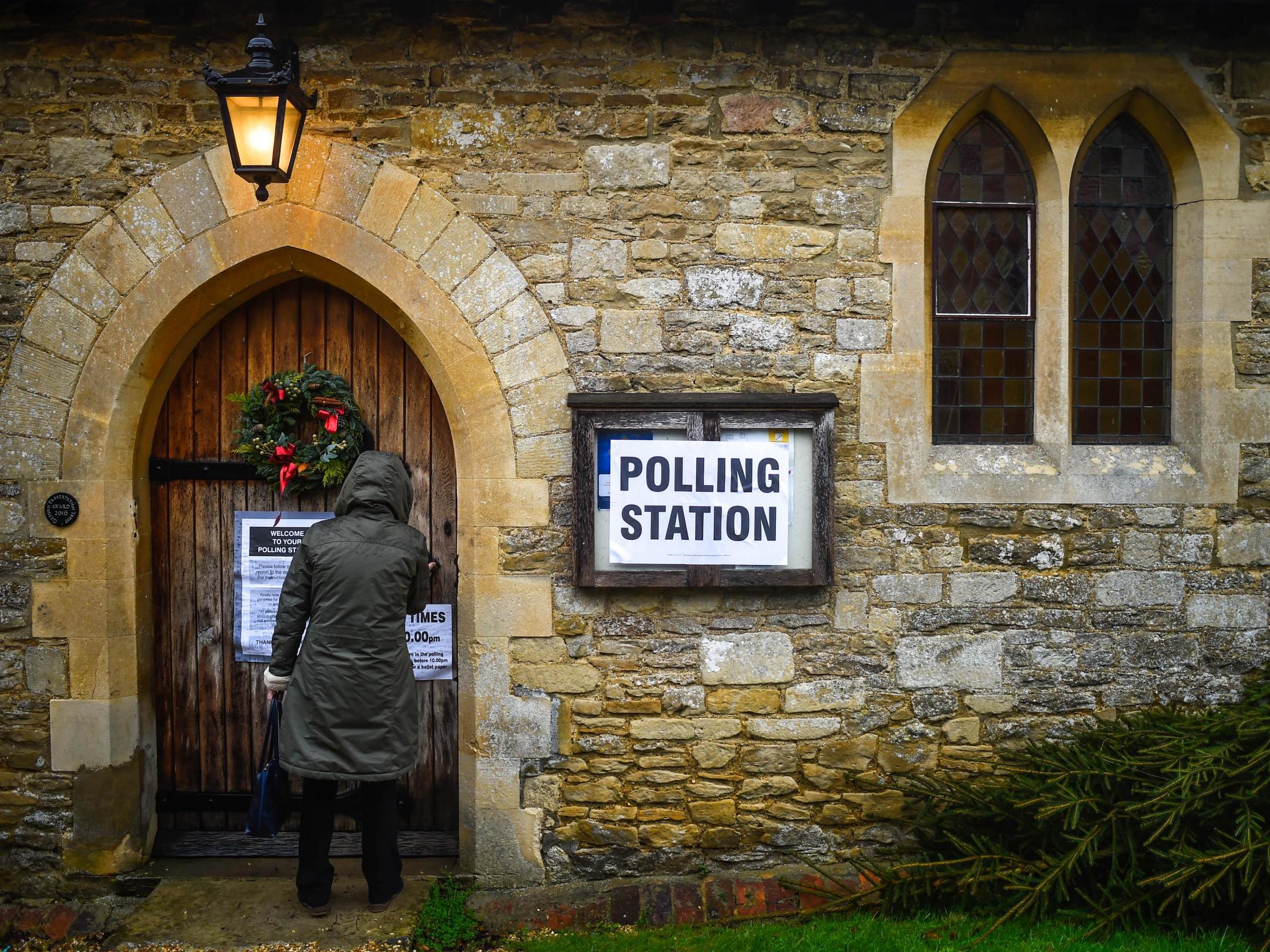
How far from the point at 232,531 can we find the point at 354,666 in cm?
127

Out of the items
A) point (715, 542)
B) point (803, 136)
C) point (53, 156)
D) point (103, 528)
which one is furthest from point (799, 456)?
point (53, 156)

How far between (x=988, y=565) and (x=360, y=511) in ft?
9.51

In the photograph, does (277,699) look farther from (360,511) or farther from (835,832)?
(835,832)

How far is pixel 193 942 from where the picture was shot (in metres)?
3.74

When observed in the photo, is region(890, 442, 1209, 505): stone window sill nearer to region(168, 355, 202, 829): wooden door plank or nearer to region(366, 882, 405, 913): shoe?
region(366, 882, 405, 913): shoe

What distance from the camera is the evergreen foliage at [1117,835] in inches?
131

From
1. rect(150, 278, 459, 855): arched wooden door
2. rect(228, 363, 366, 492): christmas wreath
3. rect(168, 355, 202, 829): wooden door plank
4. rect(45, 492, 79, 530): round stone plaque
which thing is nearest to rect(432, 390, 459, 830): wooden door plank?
rect(150, 278, 459, 855): arched wooden door

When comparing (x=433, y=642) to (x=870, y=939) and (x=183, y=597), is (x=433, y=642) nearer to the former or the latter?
(x=183, y=597)

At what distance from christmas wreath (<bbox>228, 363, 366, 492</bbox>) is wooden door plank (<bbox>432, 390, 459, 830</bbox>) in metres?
0.39

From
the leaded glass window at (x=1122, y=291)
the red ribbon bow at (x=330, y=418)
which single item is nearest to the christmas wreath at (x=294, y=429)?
the red ribbon bow at (x=330, y=418)

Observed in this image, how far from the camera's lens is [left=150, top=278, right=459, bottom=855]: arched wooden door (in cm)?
443

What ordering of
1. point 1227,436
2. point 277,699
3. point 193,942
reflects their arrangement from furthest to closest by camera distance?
1. point 1227,436
2. point 277,699
3. point 193,942

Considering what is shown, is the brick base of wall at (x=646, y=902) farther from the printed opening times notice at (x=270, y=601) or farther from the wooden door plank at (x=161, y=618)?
the wooden door plank at (x=161, y=618)

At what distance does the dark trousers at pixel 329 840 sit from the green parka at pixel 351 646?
0.59ft
